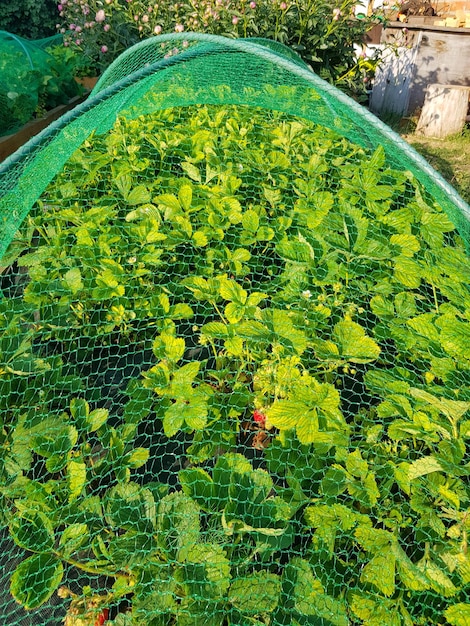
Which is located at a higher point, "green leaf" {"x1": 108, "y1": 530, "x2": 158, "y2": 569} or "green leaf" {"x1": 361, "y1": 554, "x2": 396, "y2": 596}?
"green leaf" {"x1": 361, "y1": 554, "x2": 396, "y2": 596}

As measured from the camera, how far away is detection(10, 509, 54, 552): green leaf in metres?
0.93

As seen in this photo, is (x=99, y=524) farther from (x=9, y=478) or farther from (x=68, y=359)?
(x=68, y=359)

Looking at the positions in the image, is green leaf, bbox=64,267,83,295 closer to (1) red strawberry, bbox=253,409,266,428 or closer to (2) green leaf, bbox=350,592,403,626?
(1) red strawberry, bbox=253,409,266,428

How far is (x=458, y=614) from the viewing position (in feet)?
2.75

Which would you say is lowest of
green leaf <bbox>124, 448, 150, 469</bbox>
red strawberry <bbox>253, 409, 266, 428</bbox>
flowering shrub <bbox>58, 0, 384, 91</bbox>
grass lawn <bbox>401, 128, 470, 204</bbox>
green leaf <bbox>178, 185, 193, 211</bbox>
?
grass lawn <bbox>401, 128, 470, 204</bbox>

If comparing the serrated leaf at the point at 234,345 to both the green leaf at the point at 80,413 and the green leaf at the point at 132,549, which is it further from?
the green leaf at the point at 132,549

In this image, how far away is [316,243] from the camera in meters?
1.59

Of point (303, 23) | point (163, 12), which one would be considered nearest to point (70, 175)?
point (303, 23)

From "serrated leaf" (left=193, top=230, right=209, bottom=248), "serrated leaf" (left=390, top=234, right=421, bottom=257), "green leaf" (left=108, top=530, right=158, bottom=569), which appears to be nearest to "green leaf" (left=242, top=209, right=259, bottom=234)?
"serrated leaf" (left=193, top=230, right=209, bottom=248)

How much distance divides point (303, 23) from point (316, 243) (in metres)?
3.26

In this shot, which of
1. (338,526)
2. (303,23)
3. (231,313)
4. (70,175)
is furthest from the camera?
(303,23)

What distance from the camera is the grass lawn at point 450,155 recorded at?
3.78m

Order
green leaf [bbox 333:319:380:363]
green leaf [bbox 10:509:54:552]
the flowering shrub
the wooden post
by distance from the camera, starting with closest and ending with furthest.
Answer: green leaf [bbox 10:509:54:552] → green leaf [bbox 333:319:380:363] → the flowering shrub → the wooden post

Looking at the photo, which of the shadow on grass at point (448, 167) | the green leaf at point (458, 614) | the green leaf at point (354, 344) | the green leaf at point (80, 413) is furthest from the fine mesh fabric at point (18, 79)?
the green leaf at point (458, 614)
